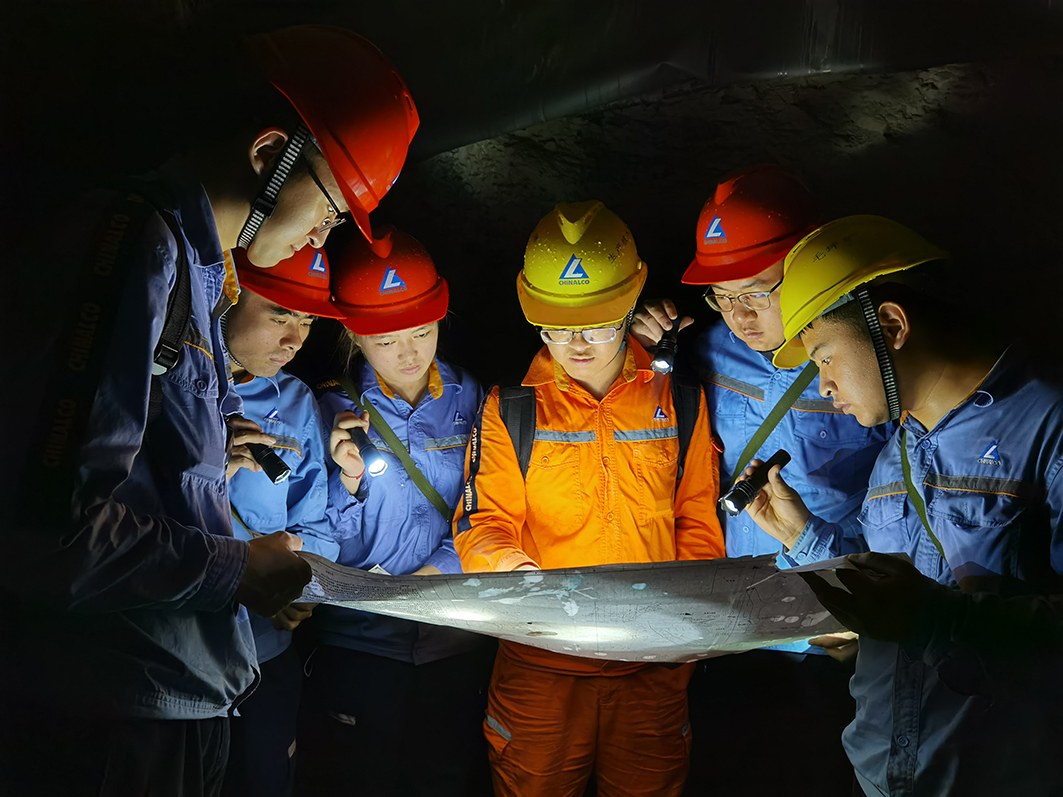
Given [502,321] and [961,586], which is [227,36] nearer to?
[502,321]

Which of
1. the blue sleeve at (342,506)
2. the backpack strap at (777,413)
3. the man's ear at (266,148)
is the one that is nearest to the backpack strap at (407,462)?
the blue sleeve at (342,506)

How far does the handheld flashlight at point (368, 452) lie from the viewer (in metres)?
3.37

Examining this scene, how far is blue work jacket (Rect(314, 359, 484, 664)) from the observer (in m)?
3.44

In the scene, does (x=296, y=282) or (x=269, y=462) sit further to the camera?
(x=296, y=282)

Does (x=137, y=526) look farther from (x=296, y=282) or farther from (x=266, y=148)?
(x=296, y=282)

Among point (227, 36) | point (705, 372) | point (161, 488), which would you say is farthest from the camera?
point (705, 372)

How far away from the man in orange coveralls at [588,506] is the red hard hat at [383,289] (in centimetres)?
38

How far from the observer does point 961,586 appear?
226 centimetres

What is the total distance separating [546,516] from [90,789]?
1.73 m

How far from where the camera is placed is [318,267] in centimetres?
326

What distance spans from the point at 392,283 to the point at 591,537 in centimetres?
115

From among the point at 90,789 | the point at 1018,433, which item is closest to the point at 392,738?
the point at 90,789

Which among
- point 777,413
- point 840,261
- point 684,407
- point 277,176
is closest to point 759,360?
point 777,413

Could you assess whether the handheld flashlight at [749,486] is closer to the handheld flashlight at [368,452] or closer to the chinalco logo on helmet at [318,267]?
the handheld flashlight at [368,452]
